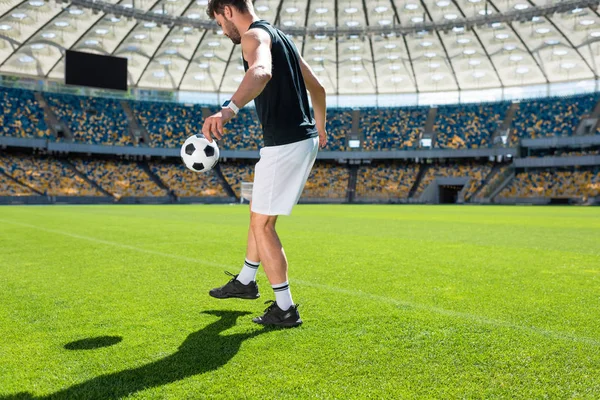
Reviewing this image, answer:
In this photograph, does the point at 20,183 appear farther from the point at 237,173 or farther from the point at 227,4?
the point at 227,4

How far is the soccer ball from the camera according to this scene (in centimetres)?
439

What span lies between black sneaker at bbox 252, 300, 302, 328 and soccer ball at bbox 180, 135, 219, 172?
1453 mm

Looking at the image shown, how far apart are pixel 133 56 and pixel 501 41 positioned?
99.2 ft

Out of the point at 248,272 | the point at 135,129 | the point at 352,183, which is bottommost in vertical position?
the point at 352,183

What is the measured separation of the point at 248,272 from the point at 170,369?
65.2 inches

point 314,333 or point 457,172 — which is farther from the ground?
point 314,333

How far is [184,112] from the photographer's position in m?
57.2

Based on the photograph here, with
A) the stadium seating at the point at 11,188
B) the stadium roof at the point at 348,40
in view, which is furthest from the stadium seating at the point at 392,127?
the stadium seating at the point at 11,188

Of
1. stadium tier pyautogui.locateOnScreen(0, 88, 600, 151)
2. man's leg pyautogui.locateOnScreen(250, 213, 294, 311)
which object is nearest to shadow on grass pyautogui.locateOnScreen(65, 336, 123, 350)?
man's leg pyautogui.locateOnScreen(250, 213, 294, 311)

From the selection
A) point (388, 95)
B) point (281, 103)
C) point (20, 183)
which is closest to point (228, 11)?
point (281, 103)

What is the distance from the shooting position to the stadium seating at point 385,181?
52500mm

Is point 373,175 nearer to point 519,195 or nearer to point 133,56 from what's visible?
point 519,195

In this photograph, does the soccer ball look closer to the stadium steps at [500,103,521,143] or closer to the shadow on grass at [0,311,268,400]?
the shadow on grass at [0,311,268,400]

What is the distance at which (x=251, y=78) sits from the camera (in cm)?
319
